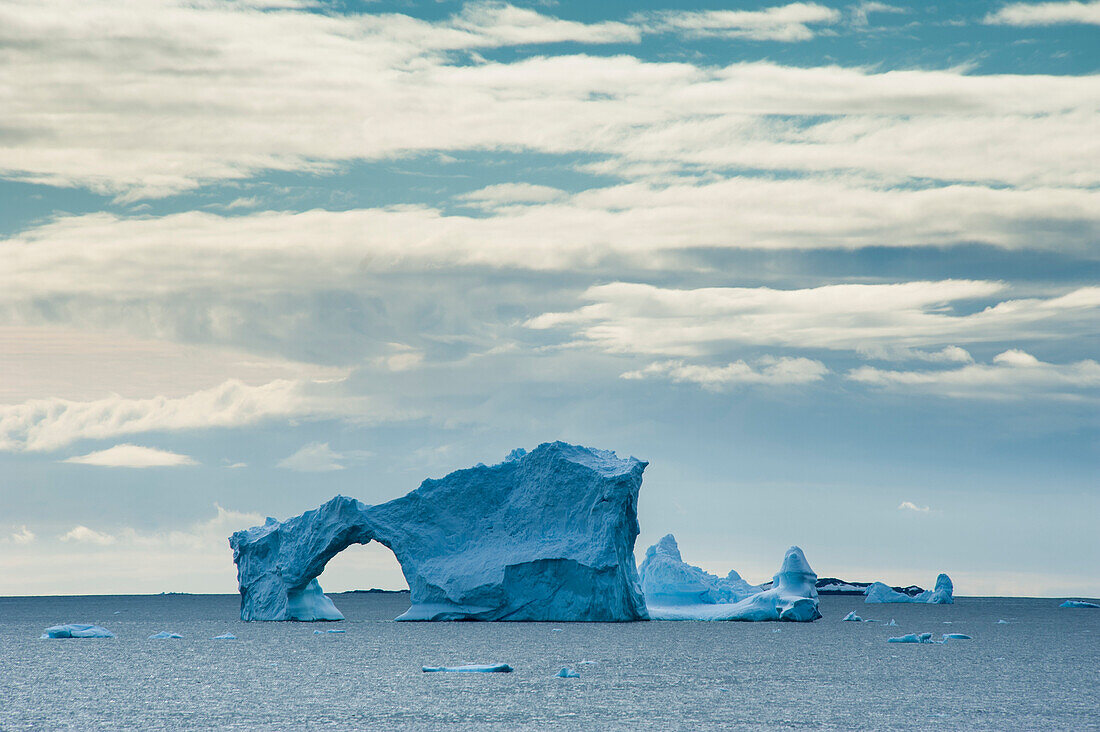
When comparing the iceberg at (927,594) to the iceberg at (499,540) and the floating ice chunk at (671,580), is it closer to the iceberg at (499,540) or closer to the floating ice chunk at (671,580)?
the floating ice chunk at (671,580)

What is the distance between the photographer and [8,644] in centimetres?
2644

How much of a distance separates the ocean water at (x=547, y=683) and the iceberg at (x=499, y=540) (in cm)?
356

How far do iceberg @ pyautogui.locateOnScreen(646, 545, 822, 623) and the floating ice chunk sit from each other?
0.11 m

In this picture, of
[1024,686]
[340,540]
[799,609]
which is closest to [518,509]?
[340,540]

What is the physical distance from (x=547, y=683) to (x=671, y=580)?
2649cm

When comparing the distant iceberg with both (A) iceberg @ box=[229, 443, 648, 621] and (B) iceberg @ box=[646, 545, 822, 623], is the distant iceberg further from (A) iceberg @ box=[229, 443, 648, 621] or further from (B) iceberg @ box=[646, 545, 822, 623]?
(A) iceberg @ box=[229, 443, 648, 621]

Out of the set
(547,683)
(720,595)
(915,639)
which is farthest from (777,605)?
(547,683)

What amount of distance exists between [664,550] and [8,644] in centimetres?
2312

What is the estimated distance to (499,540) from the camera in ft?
102

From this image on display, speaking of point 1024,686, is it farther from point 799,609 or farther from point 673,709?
point 799,609

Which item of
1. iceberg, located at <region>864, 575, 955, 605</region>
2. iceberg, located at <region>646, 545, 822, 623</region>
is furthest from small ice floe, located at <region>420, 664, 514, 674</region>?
iceberg, located at <region>864, 575, 955, 605</region>

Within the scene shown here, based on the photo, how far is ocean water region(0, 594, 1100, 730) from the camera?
1208 centimetres

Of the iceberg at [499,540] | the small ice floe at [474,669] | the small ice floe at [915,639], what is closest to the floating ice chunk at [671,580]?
the iceberg at [499,540]

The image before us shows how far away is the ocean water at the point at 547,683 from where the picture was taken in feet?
39.6
